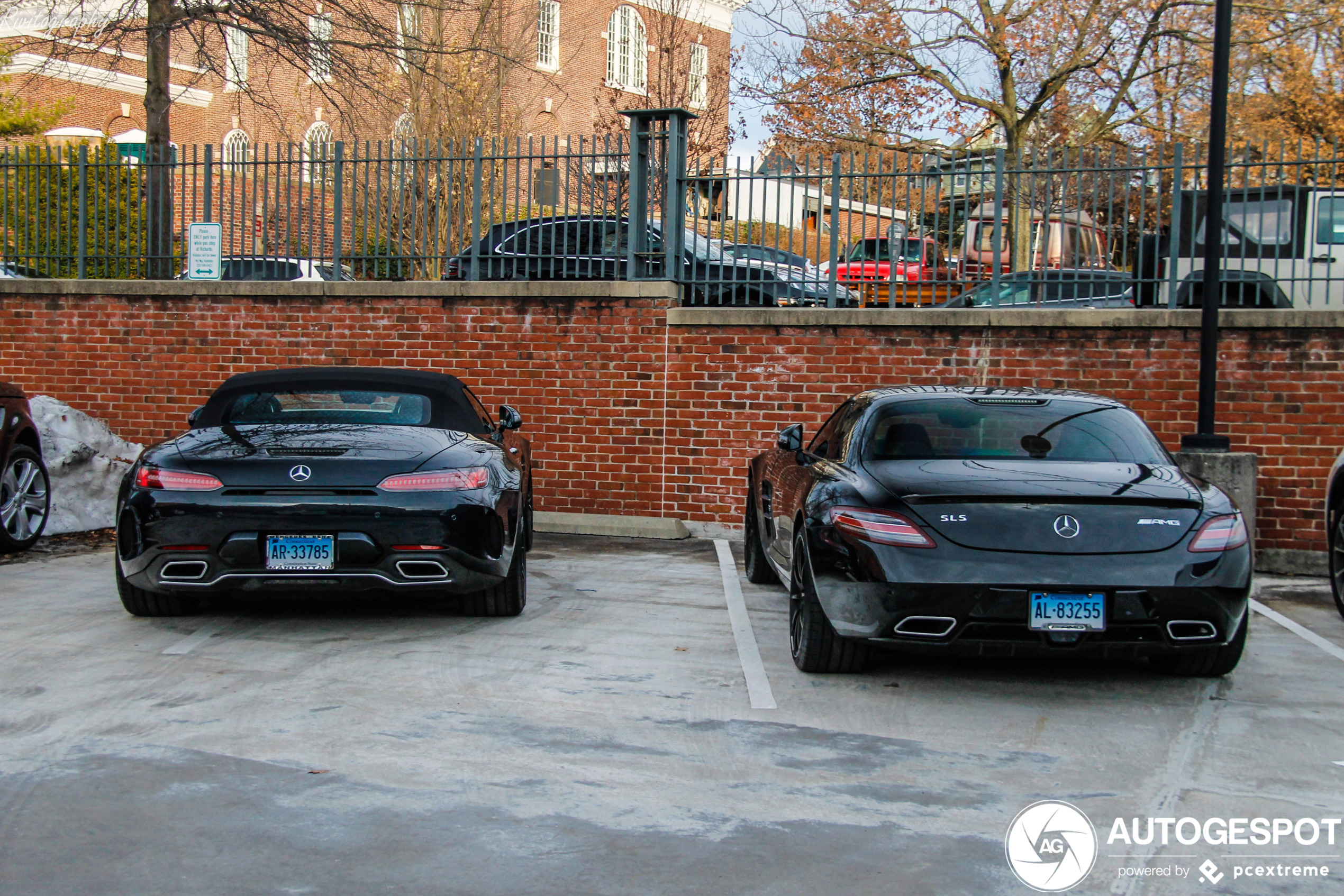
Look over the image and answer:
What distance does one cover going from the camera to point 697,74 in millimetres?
24422

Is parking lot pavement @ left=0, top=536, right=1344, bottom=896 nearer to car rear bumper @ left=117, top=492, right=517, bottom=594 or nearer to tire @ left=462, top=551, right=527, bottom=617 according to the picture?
tire @ left=462, top=551, right=527, bottom=617

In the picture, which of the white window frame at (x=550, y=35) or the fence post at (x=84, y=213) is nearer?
the fence post at (x=84, y=213)

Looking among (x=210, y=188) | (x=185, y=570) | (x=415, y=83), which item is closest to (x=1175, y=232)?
(x=185, y=570)

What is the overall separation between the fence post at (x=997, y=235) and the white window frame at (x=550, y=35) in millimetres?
32730

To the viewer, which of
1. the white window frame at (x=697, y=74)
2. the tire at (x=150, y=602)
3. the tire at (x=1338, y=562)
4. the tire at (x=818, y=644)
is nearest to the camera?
the tire at (x=818, y=644)

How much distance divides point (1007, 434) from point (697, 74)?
19566mm

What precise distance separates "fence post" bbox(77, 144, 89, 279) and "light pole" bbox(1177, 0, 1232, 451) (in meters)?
10.5

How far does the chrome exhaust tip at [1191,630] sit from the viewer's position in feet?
17.1

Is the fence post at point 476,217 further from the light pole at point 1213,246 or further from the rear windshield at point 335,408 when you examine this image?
the light pole at point 1213,246

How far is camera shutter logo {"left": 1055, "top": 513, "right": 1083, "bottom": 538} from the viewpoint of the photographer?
522 centimetres

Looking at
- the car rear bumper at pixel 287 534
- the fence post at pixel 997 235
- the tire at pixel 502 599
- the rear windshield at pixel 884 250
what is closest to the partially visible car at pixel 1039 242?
the fence post at pixel 997 235

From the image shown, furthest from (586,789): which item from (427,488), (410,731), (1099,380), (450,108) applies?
(450,108)

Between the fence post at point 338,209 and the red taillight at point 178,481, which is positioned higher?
the fence post at point 338,209

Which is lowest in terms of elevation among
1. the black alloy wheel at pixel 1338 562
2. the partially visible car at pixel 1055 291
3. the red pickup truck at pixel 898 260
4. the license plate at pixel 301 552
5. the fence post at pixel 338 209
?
the black alloy wheel at pixel 1338 562
